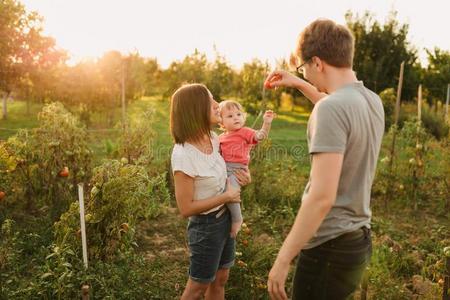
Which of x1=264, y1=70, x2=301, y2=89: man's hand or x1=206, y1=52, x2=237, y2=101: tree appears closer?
x1=264, y1=70, x2=301, y2=89: man's hand

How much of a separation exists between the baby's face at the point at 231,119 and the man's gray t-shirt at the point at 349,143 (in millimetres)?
1143

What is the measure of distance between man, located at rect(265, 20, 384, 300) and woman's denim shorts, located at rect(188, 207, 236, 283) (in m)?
0.62

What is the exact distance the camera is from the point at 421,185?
21.0 ft

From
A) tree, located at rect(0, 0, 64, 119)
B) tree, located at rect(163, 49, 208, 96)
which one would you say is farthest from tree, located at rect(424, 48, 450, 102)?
tree, located at rect(0, 0, 64, 119)

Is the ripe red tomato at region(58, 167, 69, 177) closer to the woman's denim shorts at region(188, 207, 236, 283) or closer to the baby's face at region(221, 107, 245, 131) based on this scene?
the baby's face at region(221, 107, 245, 131)

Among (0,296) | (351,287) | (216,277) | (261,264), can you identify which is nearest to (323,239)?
(351,287)

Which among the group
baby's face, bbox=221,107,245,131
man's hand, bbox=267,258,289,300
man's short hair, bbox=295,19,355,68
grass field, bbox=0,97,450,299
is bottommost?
grass field, bbox=0,97,450,299

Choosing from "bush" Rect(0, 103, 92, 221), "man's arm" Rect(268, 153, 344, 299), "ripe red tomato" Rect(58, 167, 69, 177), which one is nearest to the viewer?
"man's arm" Rect(268, 153, 344, 299)

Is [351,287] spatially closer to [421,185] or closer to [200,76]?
[421,185]

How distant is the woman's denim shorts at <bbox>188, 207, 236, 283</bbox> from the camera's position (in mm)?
2242

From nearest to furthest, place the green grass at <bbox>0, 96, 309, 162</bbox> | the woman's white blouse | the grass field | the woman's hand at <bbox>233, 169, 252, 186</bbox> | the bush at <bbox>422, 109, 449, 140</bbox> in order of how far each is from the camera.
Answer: the woman's white blouse → the woman's hand at <bbox>233, 169, 252, 186</bbox> → the grass field → the green grass at <bbox>0, 96, 309, 162</bbox> → the bush at <bbox>422, 109, 449, 140</bbox>

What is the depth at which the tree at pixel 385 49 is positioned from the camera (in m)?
16.5

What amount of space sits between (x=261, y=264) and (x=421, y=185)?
3800mm

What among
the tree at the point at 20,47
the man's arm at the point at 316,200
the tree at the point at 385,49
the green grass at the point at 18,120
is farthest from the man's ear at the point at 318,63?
the tree at the point at 385,49
